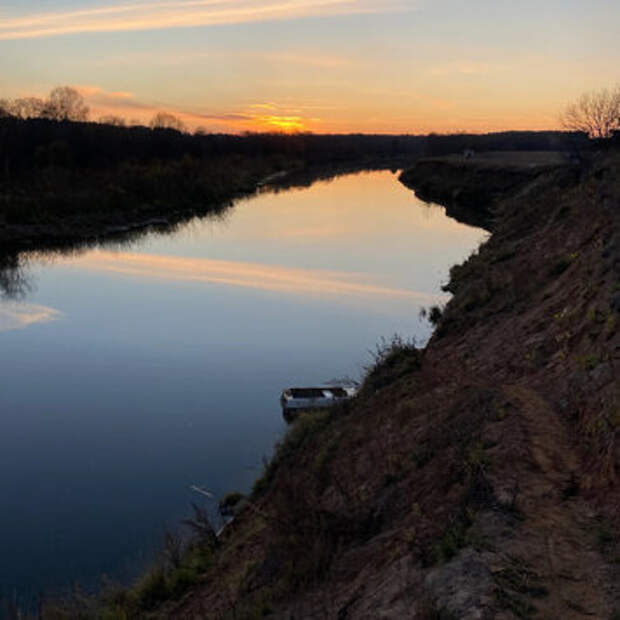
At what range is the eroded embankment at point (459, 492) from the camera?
5312 mm

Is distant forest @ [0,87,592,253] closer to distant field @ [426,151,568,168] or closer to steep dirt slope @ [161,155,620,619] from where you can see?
distant field @ [426,151,568,168]

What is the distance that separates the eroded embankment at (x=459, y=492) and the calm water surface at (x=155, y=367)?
2024 millimetres

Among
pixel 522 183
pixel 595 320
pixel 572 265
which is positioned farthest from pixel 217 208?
pixel 595 320

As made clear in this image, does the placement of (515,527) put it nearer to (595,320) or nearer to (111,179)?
(595,320)

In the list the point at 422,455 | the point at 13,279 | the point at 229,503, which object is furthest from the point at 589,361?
the point at 13,279

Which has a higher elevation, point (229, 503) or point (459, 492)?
point (459, 492)

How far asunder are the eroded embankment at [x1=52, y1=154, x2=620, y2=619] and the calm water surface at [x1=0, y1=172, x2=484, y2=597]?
2.02m

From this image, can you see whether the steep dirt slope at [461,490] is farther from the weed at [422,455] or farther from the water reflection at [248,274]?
the water reflection at [248,274]

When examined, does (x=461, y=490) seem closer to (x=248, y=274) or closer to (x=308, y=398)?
(x=308, y=398)

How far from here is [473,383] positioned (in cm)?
1050

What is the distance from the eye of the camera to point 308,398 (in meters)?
14.4

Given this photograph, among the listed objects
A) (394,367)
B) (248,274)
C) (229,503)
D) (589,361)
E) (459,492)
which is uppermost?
(589,361)

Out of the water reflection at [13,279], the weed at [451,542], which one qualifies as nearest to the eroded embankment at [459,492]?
the weed at [451,542]

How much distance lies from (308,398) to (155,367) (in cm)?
529
